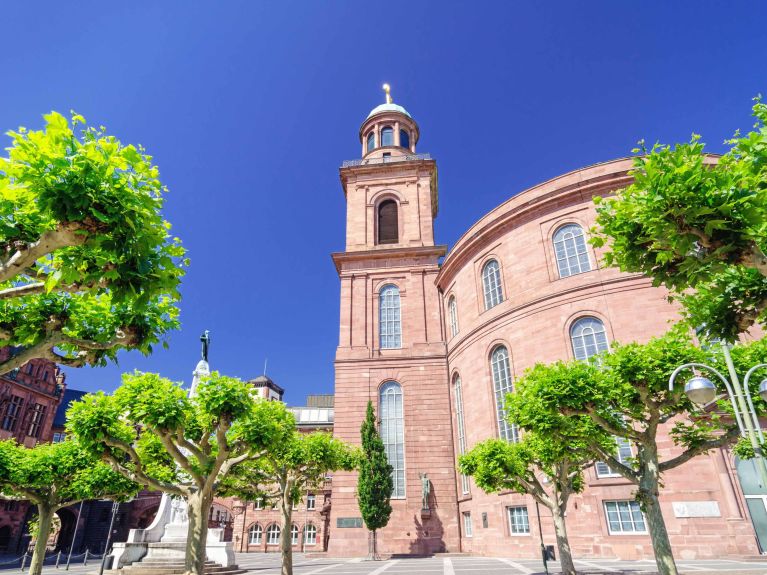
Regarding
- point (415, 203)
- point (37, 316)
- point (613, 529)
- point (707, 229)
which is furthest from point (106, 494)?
point (415, 203)

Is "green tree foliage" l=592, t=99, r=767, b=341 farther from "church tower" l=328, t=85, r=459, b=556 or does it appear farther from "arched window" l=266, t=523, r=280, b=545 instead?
"arched window" l=266, t=523, r=280, b=545

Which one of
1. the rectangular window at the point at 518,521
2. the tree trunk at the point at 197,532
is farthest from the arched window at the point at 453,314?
the tree trunk at the point at 197,532

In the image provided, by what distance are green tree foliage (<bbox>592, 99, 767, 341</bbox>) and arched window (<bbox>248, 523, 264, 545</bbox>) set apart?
5054 cm

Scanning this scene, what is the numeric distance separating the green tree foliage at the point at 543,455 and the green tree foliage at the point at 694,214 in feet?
19.4

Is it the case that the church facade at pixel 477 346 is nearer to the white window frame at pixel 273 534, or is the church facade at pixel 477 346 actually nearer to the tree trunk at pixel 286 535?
the tree trunk at pixel 286 535

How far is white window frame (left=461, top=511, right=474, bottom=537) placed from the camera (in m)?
26.7

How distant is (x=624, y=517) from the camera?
764 inches

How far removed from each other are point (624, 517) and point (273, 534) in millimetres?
39421

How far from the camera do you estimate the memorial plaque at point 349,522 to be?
27.7 m

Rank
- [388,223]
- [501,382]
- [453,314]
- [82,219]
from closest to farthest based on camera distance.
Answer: [82,219] → [501,382] → [453,314] → [388,223]

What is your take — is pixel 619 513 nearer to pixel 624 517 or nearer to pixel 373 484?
pixel 624 517

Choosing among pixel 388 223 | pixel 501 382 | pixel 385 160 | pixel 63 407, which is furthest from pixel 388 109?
pixel 63 407

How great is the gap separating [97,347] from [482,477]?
14.2 m

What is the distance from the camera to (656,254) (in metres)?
7.75
